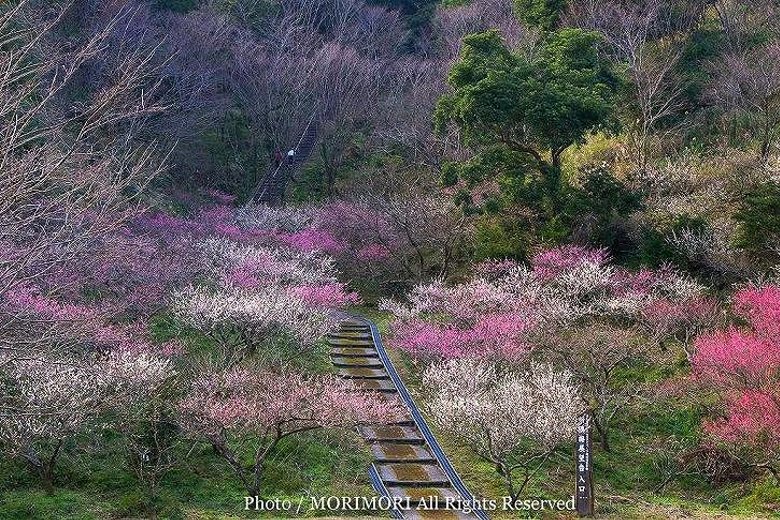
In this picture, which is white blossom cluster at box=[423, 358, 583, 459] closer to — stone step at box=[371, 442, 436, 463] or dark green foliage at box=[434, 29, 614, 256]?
stone step at box=[371, 442, 436, 463]

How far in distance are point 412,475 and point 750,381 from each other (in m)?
5.52

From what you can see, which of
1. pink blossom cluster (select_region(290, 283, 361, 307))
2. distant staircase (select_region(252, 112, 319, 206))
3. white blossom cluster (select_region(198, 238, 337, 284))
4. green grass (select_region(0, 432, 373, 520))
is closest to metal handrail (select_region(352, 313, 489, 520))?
green grass (select_region(0, 432, 373, 520))

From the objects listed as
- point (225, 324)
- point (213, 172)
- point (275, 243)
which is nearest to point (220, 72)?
point (213, 172)

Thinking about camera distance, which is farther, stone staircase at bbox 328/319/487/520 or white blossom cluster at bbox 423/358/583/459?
stone staircase at bbox 328/319/487/520

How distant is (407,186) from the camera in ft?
85.1

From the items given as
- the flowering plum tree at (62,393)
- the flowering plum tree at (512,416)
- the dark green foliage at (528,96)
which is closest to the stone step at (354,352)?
the flowering plum tree at (512,416)

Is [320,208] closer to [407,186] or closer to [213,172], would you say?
[407,186]

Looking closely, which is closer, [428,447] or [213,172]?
[428,447]

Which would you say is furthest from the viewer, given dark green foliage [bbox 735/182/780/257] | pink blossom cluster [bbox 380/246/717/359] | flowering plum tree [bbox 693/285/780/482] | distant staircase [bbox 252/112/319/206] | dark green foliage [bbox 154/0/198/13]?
dark green foliage [bbox 154/0/198/13]

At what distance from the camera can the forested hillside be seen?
418 inches

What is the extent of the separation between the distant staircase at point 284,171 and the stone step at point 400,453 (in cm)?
1699

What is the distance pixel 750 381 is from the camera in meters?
11.8

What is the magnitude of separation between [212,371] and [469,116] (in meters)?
10.0

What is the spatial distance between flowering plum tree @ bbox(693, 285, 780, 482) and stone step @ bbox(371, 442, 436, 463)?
180 inches
